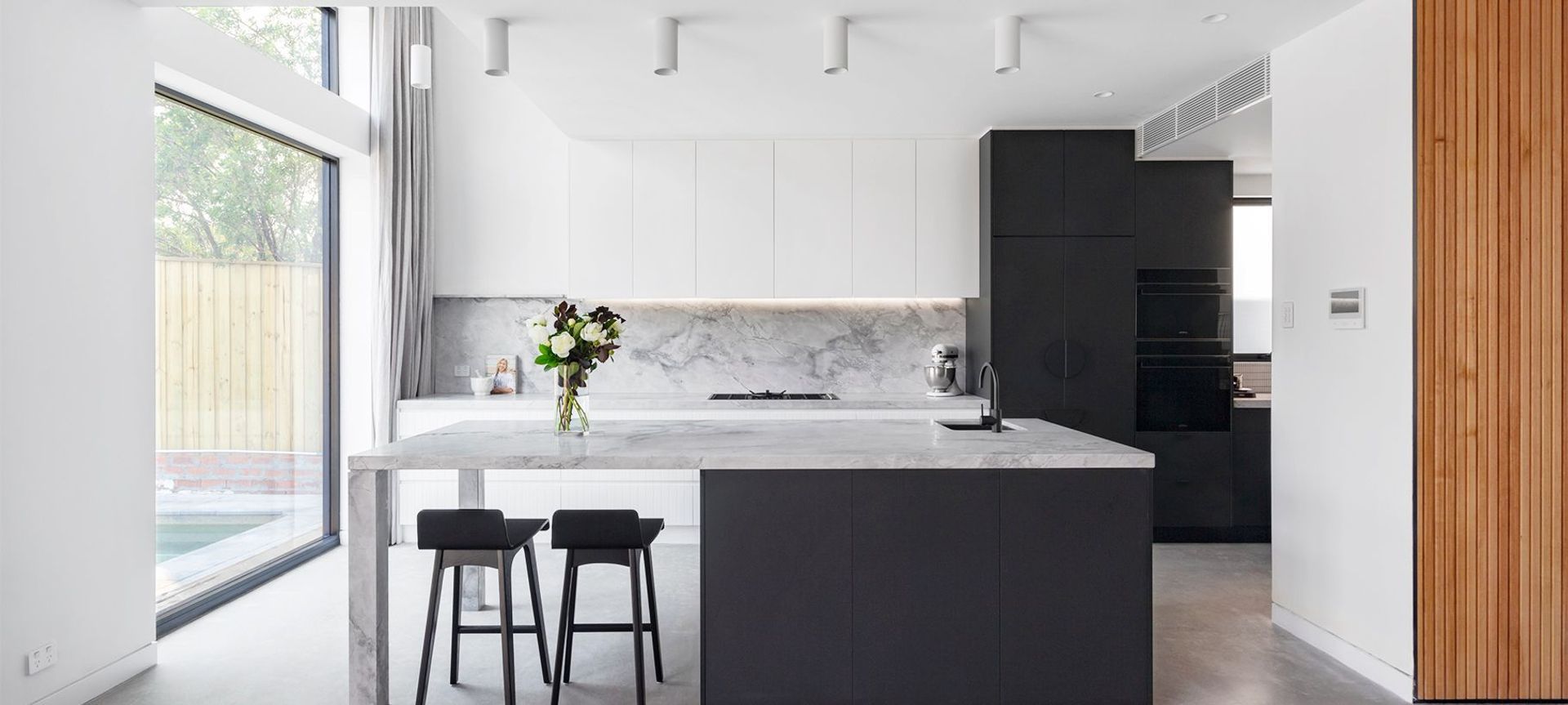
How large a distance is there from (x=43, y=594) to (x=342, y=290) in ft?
8.54

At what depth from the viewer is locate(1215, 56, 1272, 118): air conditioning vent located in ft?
11.7

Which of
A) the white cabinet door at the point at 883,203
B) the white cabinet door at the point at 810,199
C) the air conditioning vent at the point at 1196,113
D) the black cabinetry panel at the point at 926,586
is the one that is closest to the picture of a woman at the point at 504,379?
the white cabinet door at the point at 810,199

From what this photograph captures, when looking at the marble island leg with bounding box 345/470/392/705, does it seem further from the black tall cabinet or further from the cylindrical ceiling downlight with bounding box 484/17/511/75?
the black tall cabinet

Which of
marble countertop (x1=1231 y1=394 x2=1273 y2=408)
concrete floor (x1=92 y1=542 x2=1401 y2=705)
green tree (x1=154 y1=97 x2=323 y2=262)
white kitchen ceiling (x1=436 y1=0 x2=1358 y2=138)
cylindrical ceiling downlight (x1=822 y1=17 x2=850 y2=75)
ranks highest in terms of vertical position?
white kitchen ceiling (x1=436 y1=0 x2=1358 y2=138)

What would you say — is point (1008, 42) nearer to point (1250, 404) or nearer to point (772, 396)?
point (772, 396)

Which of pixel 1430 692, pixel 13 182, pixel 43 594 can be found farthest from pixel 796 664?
pixel 13 182

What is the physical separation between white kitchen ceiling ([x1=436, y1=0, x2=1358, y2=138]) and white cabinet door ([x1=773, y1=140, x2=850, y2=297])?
0.46ft

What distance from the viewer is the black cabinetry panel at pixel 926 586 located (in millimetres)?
2547

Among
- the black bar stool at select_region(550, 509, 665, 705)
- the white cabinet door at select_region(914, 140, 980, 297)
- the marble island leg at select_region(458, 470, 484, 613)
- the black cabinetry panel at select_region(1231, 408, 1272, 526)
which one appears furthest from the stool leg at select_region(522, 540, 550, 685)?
the black cabinetry panel at select_region(1231, 408, 1272, 526)

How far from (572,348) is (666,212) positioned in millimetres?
2335

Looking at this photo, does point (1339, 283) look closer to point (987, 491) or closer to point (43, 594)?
point (987, 491)

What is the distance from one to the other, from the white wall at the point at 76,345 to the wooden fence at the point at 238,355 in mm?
643

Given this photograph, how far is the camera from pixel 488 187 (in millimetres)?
5277

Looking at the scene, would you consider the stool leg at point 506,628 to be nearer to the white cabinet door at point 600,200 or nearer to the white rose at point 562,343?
the white rose at point 562,343
